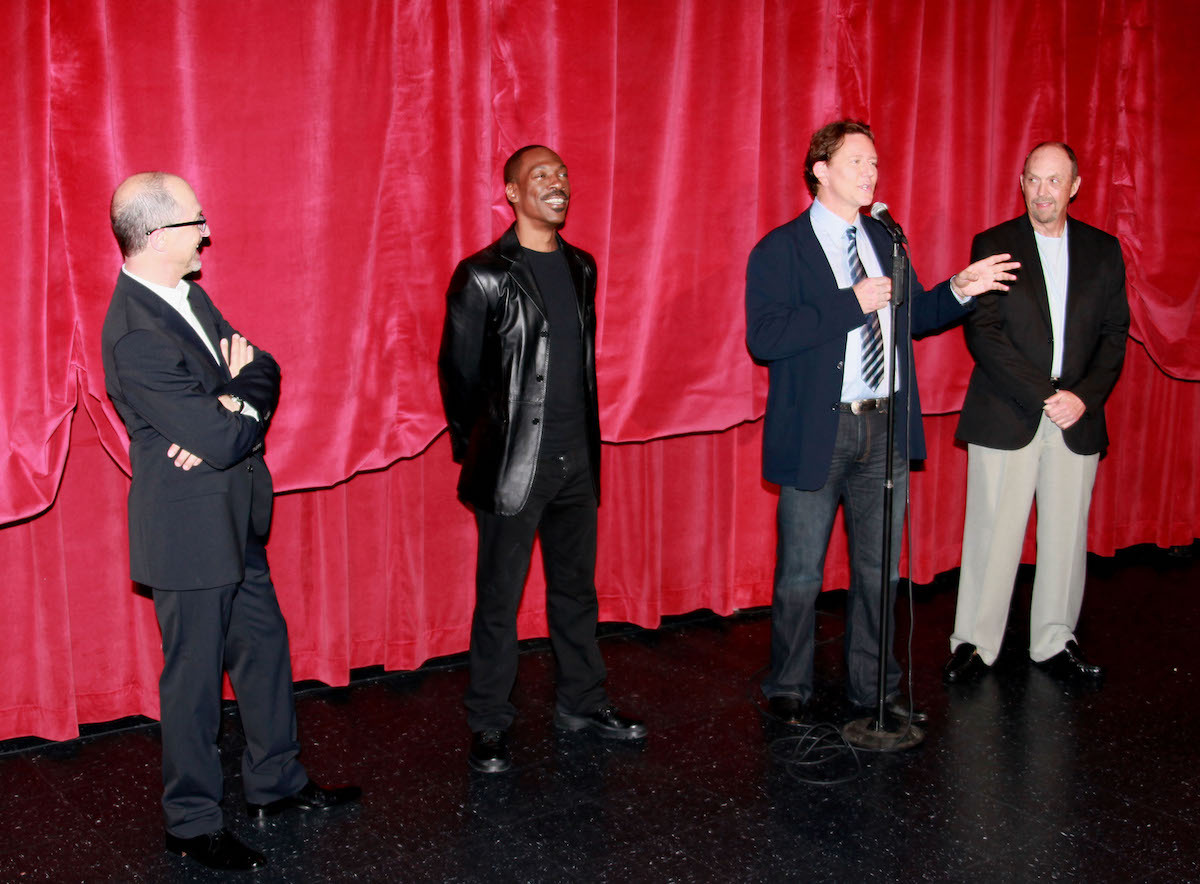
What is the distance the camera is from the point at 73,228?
3.08 meters

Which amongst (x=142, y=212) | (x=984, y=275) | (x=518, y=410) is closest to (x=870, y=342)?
(x=984, y=275)

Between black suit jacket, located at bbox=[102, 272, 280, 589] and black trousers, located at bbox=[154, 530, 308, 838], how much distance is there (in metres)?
0.09

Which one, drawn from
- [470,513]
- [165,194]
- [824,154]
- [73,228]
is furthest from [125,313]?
[824,154]

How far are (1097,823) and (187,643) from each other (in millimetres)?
2317

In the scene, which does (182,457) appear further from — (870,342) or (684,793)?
(870,342)

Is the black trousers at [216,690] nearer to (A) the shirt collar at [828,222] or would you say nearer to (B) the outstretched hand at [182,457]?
(B) the outstretched hand at [182,457]

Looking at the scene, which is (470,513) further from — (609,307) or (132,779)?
(132,779)

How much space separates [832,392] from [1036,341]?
93cm

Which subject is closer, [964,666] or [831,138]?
[831,138]

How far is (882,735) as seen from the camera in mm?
3439

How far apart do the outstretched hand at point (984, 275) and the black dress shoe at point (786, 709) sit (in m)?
1.36

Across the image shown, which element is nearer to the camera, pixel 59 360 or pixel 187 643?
pixel 187 643

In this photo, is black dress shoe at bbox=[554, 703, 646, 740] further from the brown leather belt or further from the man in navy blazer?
the brown leather belt

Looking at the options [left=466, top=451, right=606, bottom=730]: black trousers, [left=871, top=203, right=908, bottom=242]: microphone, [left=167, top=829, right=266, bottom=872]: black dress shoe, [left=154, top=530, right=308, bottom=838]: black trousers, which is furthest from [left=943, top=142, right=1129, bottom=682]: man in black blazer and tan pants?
[left=167, top=829, right=266, bottom=872]: black dress shoe
